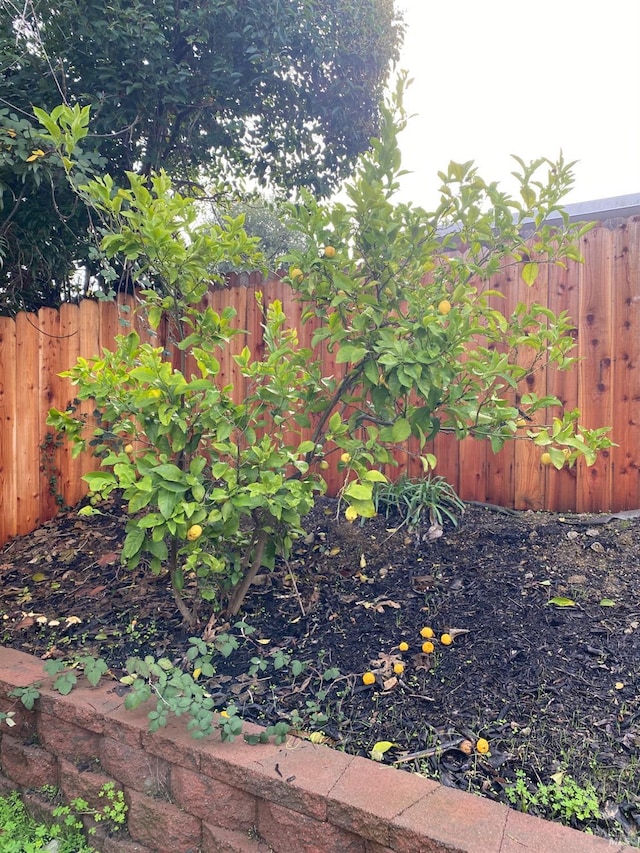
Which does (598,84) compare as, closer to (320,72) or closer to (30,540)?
(320,72)

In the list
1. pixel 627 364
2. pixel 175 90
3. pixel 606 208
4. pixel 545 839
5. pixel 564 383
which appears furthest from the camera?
pixel 606 208

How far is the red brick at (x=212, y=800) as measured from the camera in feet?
4.96

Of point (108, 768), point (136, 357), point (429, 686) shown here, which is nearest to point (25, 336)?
point (136, 357)

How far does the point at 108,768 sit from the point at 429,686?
3.52ft

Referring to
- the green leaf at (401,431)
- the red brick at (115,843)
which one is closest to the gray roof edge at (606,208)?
the green leaf at (401,431)

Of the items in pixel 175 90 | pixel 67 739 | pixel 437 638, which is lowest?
pixel 67 739

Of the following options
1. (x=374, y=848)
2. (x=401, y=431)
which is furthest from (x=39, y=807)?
(x=401, y=431)

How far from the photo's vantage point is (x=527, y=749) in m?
1.50

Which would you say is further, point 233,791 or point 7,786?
point 7,786

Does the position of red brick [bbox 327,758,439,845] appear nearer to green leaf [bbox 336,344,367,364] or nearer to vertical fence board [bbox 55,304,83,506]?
green leaf [bbox 336,344,367,364]

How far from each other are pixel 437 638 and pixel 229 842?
0.92 m

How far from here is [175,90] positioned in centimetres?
375

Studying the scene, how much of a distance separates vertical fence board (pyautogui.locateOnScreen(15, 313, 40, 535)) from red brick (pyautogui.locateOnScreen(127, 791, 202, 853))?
2197 millimetres

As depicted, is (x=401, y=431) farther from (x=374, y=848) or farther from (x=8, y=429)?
(x=8, y=429)
